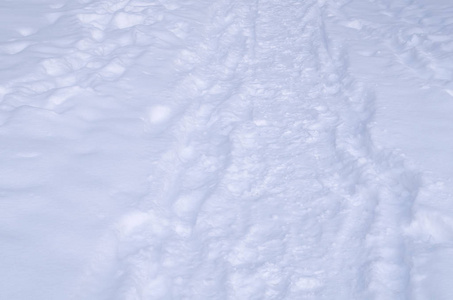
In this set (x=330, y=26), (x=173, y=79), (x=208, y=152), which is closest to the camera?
(x=208, y=152)

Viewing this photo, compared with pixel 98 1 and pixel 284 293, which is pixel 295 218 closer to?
pixel 284 293

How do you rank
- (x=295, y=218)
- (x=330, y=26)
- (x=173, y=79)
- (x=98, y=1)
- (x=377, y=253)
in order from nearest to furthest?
1. (x=377, y=253)
2. (x=295, y=218)
3. (x=173, y=79)
4. (x=330, y=26)
5. (x=98, y=1)

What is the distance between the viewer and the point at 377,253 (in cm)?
272

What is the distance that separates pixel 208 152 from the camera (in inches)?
147

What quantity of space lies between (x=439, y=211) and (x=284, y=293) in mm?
1181

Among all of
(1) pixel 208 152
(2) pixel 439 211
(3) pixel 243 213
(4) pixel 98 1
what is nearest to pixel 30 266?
(3) pixel 243 213

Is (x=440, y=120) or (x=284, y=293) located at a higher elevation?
(x=440, y=120)

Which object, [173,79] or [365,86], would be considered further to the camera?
[173,79]

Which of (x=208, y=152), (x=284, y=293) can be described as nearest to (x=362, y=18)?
(x=208, y=152)

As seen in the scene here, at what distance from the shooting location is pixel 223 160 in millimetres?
3631

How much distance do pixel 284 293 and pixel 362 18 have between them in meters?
4.61

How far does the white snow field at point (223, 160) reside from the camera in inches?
104

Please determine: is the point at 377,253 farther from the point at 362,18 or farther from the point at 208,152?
the point at 362,18

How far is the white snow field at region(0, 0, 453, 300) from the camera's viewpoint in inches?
104
